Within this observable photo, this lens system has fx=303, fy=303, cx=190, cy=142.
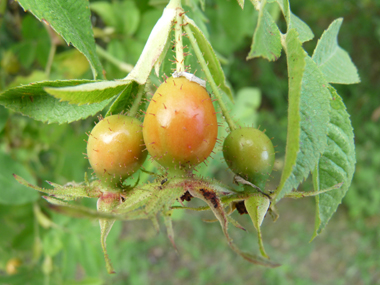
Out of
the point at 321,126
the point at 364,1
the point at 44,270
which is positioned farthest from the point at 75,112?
the point at 364,1

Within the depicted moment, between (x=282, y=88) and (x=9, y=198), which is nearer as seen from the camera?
(x=9, y=198)

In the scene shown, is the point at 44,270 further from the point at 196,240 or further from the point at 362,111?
the point at 362,111

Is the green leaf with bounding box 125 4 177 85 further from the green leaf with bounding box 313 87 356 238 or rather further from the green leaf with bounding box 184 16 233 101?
the green leaf with bounding box 313 87 356 238

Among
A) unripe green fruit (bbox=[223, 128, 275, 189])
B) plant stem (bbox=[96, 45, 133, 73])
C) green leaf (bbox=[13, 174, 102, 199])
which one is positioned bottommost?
green leaf (bbox=[13, 174, 102, 199])

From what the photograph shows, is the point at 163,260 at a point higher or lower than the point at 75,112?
lower

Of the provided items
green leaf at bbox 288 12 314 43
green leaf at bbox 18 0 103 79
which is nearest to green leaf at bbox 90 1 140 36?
green leaf at bbox 18 0 103 79

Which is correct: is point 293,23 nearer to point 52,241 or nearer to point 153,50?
point 153,50

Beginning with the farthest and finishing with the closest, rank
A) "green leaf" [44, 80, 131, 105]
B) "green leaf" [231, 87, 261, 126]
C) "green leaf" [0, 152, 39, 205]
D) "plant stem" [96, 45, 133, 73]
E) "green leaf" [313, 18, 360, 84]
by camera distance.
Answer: "green leaf" [231, 87, 261, 126]
"plant stem" [96, 45, 133, 73]
"green leaf" [0, 152, 39, 205]
"green leaf" [313, 18, 360, 84]
"green leaf" [44, 80, 131, 105]
